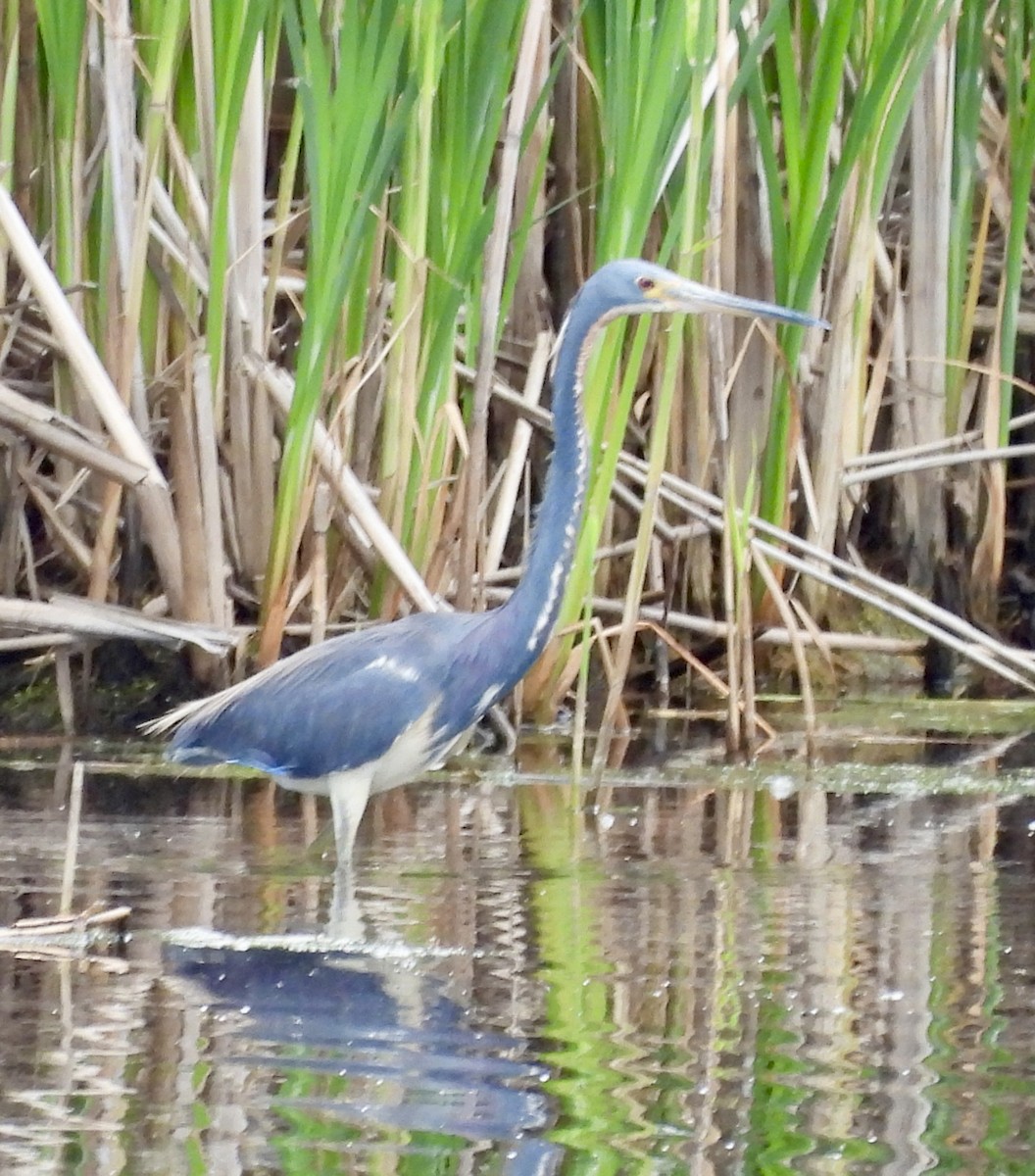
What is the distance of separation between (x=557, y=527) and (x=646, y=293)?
0.58 m

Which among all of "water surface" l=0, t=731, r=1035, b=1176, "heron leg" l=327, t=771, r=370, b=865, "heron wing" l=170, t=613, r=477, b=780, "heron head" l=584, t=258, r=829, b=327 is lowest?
"water surface" l=0, t=731, r=1035, b=1176

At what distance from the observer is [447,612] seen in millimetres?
5043

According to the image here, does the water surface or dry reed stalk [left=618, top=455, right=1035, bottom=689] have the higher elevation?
dry reed stalk [left=618, top=455, right=1035, bottom=689]

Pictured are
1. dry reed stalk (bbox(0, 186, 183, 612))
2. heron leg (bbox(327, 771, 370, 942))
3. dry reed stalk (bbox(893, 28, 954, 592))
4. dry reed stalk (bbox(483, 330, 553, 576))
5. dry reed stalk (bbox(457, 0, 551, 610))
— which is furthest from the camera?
dry reed stalk (bbox(893, 28, 954, 592))

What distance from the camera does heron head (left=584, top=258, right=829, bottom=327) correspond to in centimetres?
499

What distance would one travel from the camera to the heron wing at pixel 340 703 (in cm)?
483

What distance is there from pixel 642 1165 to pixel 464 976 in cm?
106

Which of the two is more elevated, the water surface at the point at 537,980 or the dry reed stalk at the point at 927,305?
the dry reed stalk at the point at 927,305

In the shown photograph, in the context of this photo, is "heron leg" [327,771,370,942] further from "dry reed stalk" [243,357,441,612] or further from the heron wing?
"dry reed stalk" [243,357,441,612]

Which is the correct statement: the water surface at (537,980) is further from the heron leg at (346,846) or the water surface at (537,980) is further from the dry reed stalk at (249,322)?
the dry reed stalk at (249,322)

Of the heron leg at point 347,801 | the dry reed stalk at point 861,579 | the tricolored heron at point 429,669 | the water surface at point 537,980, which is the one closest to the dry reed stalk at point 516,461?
the dry reed stalk at point 861,579

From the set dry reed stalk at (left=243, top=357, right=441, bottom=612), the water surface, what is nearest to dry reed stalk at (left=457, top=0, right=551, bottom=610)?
dry reed stalk at (left=243, top=357, right=441, bottom=612)

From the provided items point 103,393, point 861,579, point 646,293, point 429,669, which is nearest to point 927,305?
point 861,579

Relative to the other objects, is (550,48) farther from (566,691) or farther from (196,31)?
(566,691)
